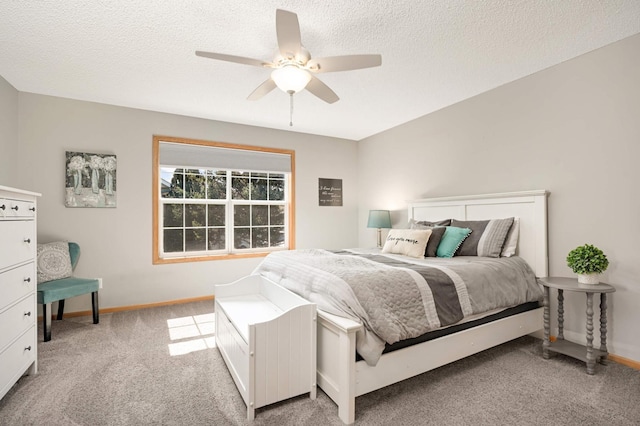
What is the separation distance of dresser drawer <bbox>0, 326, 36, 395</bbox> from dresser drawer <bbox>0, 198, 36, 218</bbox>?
30.3 inches

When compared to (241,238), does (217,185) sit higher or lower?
higher

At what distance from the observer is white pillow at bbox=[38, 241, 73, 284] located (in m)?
3.05

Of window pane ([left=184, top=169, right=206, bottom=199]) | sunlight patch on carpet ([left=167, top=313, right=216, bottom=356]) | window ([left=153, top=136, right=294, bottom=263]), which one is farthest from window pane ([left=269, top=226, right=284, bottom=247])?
sunlight patch on carpet ([left=167, top=313, right=216, bottom=356])

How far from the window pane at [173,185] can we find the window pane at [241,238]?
2.91ft

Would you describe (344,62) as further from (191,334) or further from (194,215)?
(194,215)

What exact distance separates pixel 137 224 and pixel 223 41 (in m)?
2.51

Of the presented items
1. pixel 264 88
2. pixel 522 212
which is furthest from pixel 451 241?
pixel 264 88

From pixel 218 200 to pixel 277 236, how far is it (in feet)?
3.36

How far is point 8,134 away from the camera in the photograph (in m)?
3.03

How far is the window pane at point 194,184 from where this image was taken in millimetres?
4160

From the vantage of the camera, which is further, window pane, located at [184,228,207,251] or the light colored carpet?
window pane, located at [184,228,207,251]

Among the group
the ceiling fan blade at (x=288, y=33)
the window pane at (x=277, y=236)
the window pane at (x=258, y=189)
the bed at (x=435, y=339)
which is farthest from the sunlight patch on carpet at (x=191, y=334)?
the ceiling fan blade at (x=288, y=33)

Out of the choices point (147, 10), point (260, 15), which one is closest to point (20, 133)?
point (147, 10)

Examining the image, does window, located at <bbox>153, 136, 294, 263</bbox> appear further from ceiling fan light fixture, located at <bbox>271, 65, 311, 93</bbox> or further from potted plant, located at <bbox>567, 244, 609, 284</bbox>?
potted plant, located at <bbox>567, 244, 609, 284</bbox>
